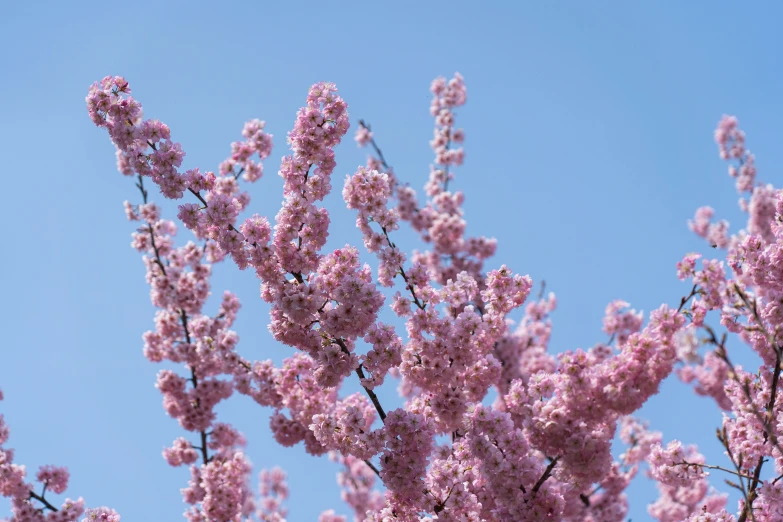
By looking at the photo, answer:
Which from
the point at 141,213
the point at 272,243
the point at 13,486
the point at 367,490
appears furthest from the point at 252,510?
the point at 272,243

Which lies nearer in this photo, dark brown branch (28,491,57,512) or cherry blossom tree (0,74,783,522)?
cherry blossom tree (0,74,783,522)

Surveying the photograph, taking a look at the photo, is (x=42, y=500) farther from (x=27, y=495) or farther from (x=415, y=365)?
(x=415, y=365)

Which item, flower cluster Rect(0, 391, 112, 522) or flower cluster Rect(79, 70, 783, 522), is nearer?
flower cluster Rect(79, 70, 783, 522)

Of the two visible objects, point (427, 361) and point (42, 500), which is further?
point (42, 500)

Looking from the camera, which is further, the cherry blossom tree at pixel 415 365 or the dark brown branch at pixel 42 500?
the dark brown branch at pixel 42 500

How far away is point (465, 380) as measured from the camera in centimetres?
765

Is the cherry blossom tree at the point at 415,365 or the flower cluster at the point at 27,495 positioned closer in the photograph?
the cherry blossom tree at the point at 415,365

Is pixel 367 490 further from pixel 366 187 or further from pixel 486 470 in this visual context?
pixel 366 187

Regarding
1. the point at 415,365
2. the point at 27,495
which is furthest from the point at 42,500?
the point at 415,365

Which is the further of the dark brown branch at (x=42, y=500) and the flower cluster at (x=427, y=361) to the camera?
the dark brown branch at (x=42, y=500)

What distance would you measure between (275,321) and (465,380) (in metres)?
2.40

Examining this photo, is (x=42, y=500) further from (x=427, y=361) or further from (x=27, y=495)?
(x=427, y=361)

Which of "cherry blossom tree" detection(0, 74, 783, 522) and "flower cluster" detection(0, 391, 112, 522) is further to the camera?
"flower cluster" detection(0, 391, 112, 522)

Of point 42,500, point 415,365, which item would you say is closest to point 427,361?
point 415,365
